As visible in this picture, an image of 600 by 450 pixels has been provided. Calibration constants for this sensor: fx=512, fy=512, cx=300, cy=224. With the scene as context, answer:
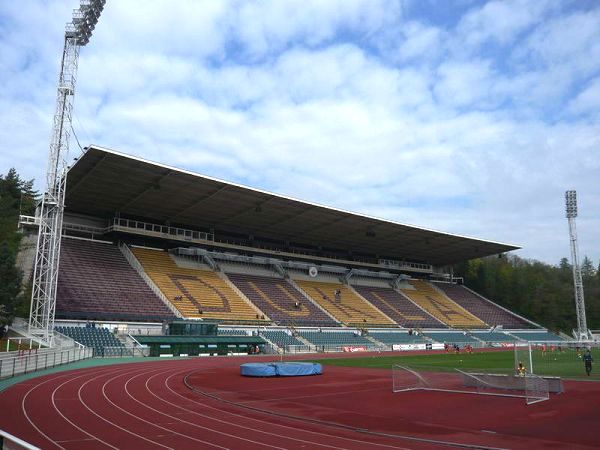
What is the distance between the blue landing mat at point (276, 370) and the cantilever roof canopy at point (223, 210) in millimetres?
22161

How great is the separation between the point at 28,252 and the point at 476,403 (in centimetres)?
4375

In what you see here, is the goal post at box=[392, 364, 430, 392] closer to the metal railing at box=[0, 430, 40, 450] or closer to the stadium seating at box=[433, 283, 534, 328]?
the metal railing at box=[0, 430, 40, 450]

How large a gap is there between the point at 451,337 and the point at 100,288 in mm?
41422

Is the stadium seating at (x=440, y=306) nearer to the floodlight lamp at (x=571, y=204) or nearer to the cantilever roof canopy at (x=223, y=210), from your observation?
the cantilever roof canopy at (x=223, y=210)

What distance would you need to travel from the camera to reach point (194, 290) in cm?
5312

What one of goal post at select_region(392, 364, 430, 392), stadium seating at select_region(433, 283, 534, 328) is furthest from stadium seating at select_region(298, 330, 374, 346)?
goal post at select_region(392, 364, 430, 392)

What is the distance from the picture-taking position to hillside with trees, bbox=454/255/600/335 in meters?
85.4

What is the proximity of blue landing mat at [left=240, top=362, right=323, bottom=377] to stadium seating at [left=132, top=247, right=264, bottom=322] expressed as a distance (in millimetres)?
21901

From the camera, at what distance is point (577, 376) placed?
26.3 metres

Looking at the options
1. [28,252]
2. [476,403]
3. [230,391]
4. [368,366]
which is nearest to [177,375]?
[230,391]

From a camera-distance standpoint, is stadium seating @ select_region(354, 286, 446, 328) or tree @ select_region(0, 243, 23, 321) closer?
tree @ select_region(0, 243, 23, 321)

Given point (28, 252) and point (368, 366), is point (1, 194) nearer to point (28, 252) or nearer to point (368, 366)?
point (28, 252)

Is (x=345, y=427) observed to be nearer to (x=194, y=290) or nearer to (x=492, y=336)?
(x=194, y=290)

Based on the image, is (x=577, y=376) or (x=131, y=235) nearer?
(x=577, y=376)
